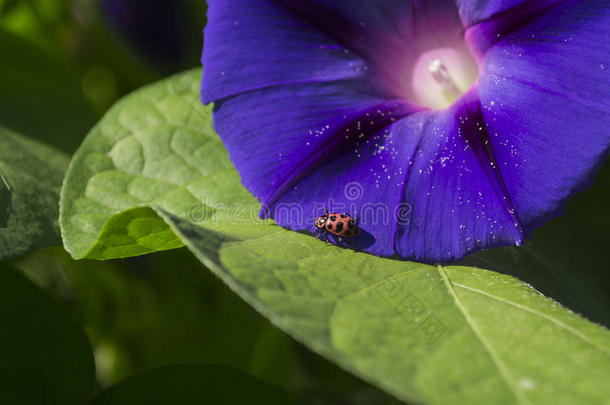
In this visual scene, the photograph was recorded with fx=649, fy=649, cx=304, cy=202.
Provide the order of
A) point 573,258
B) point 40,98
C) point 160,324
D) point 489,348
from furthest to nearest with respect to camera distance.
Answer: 1. point 160,324
2. point 40,98
3. point 573,258
4. point 489,348

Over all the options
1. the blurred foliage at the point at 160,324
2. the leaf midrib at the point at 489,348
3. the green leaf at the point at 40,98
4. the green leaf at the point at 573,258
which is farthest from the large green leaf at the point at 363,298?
the blurred foliage at the point at 160,324

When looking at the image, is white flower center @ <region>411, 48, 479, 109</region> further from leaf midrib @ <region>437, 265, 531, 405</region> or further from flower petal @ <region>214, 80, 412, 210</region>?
leaf midrib @ <region>437, 265, 531, 405</region>

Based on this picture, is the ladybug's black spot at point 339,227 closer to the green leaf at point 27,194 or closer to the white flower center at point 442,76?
the white flower center at point 442,76

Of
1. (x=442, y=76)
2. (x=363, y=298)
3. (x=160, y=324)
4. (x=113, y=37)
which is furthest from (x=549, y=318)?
(x=113, y=37)

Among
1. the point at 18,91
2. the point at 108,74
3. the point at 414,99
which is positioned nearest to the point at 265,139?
the point at 414,99

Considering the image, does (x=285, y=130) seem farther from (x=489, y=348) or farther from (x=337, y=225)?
(x=489, y=348)
